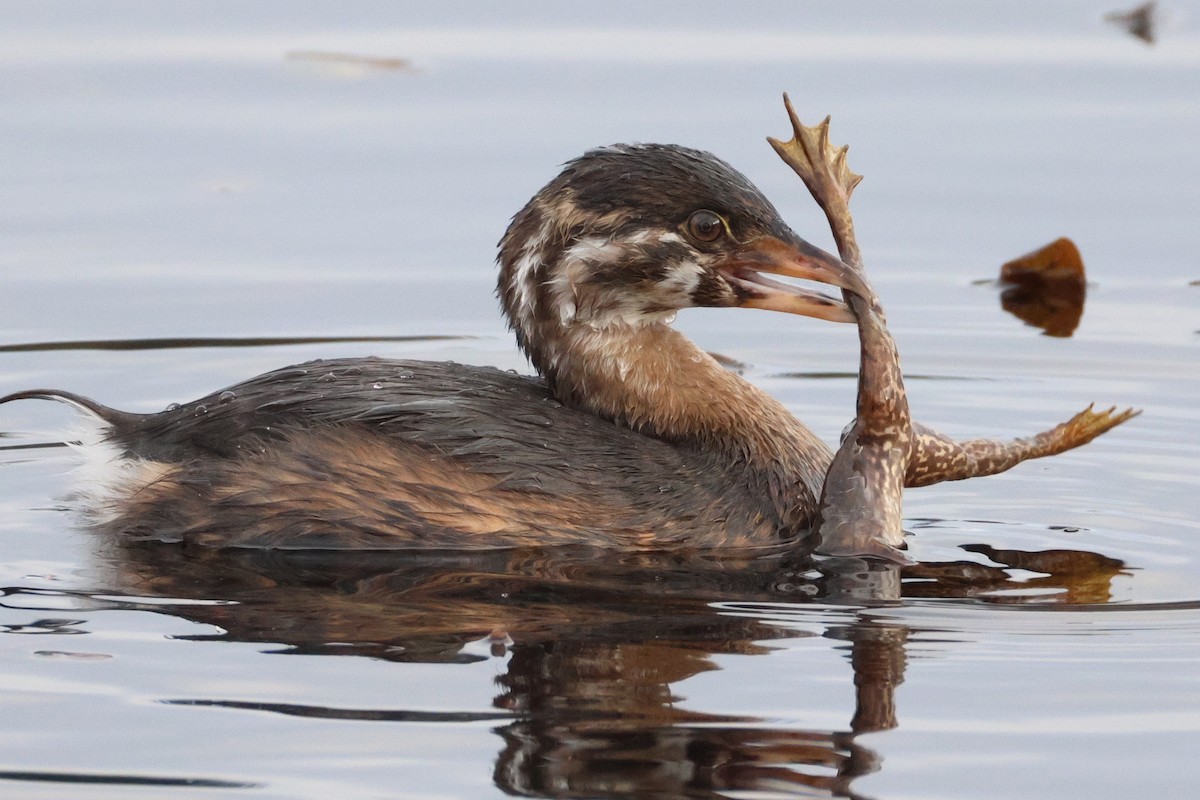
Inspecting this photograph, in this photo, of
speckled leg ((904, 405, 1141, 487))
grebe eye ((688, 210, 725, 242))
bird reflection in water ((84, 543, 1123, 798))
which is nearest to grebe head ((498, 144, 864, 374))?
grebe eye ((688, 210, 725, 242))

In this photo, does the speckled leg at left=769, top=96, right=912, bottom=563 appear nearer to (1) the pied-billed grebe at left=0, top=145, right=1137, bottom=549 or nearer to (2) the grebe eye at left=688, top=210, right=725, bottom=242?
(1) the pied-billed grebe at left=0, top=145, right=1137, bottom=549

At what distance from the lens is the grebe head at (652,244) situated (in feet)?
23.6

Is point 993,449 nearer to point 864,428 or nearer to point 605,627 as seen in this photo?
point 864,428

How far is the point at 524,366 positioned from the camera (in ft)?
32.0

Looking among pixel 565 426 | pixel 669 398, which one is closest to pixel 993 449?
pixel 669 398

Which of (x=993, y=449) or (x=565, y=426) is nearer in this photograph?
(x=565, y=426)

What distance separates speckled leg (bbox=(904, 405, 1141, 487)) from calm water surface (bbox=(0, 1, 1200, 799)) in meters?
0.24

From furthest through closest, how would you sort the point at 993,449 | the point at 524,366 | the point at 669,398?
the point at 524,366, the point at 669,398, the point at 993,449

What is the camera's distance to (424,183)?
11.4m

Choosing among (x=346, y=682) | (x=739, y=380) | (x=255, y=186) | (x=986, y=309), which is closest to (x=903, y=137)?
(x=986, y=309)

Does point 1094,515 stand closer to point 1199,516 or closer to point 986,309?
point 1199,516

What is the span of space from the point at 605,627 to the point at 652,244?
1463 mm

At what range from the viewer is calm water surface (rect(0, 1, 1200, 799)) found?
5.48m

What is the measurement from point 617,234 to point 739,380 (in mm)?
736
